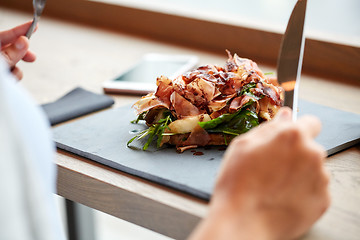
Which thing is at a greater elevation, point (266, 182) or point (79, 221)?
point (266, 182)

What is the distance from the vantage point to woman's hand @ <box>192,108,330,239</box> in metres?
0.56

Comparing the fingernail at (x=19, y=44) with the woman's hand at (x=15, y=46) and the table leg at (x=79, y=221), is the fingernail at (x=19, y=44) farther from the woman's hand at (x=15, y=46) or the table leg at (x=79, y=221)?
the table leg at (x=79, y=221)

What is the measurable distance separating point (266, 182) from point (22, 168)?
271mm

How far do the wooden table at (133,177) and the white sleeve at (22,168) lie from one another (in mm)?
302

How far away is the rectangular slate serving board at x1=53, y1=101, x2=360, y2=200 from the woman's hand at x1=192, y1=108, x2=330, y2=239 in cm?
16

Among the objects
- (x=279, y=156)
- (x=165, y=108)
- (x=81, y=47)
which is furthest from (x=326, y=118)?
(x=81, y=47)

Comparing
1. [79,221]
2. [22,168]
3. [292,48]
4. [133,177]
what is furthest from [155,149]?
[79,221]

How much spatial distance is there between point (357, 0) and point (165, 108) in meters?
1.38

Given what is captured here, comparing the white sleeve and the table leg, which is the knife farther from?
the table leg

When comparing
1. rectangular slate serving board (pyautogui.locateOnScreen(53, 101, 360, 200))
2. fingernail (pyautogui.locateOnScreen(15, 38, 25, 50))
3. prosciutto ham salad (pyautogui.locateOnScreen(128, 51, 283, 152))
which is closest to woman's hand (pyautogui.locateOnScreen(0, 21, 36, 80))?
fingernail (pyautogui.locateOnScreen(15, 38, 25, 50))

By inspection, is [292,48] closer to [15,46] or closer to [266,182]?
[266,182]

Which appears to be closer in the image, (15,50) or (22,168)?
(22,168)

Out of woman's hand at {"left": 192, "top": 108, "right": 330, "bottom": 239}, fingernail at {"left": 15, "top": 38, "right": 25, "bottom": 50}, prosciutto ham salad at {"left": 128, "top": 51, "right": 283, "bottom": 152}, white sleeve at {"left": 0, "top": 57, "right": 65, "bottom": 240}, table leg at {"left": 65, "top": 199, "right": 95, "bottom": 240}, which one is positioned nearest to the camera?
white sleeve at {"left": 0, "top": 57, "right": 65, "bottom": 240}

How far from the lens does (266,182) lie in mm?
575
